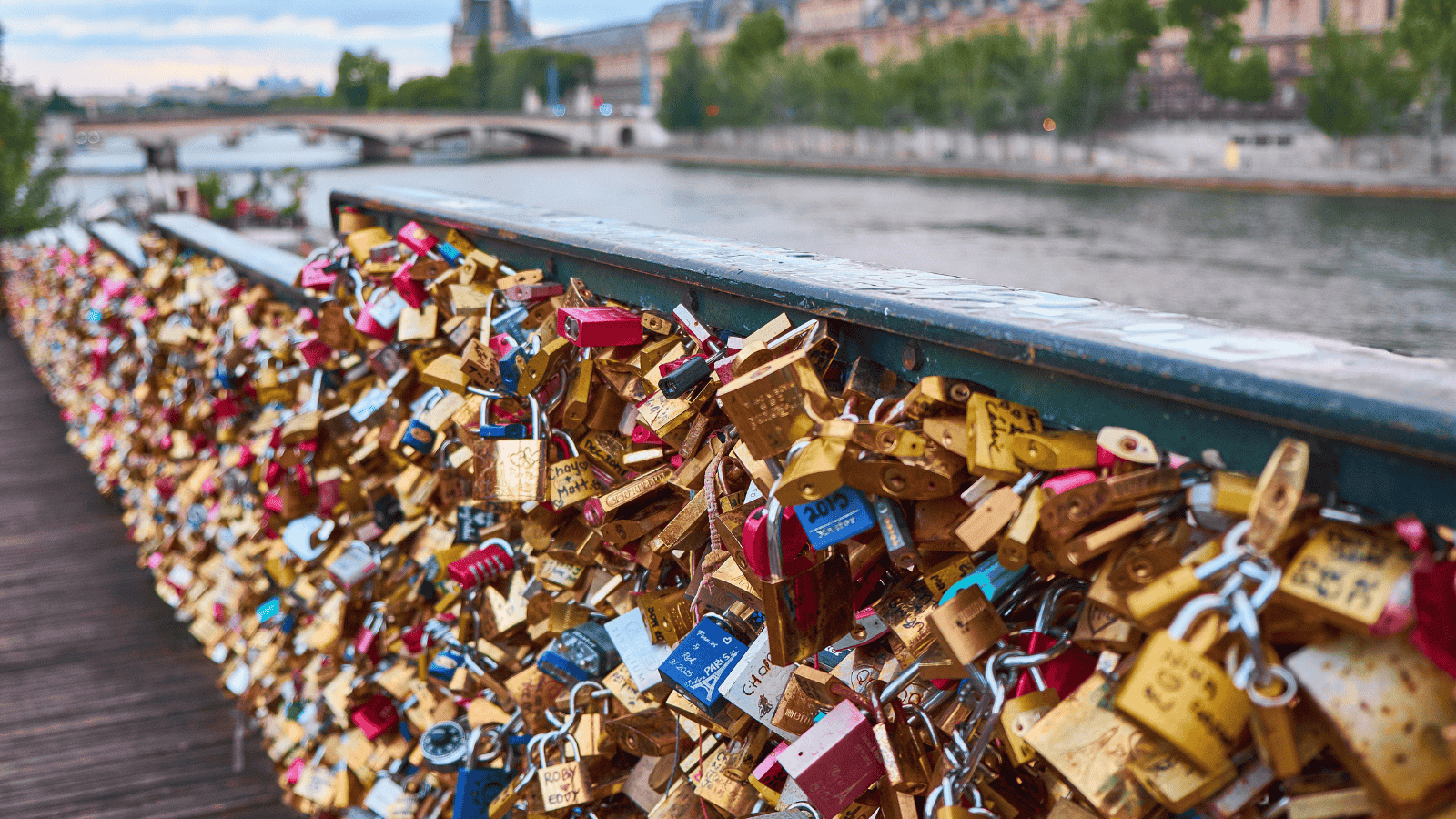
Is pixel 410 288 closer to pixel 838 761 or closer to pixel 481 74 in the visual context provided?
pixel 838 761

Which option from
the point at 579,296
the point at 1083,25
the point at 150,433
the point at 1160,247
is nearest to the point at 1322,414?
the point at 579,296

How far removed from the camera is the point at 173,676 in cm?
345

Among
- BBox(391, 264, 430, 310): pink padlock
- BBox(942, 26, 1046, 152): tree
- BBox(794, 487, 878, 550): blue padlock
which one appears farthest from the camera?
BBox(942, 26, 1046, 152): tree

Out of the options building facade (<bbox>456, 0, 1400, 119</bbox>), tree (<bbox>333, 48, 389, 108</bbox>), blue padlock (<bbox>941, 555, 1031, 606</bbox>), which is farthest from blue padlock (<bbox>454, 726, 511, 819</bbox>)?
tree (<bbox>333, 48, 389, 108</bbox>)

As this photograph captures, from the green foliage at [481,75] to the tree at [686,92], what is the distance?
77.1 ft

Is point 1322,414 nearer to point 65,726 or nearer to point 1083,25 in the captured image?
point 65,726

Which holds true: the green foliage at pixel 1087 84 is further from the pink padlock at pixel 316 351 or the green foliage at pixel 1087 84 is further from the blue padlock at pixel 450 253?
the blue padlock at pixel 450 253

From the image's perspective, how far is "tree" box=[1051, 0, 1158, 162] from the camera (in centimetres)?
4497

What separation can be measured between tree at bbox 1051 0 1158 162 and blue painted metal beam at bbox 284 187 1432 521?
47812 mm

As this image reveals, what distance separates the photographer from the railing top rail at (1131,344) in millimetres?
688

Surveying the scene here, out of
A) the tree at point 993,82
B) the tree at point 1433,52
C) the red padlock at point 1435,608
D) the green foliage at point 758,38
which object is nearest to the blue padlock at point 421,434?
the red padlock at point 1435,608

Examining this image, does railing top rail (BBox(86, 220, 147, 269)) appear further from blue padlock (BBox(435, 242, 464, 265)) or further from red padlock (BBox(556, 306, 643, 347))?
red padlock (BBox(556, 306, 643, 347))

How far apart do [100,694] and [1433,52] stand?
33.7 meters

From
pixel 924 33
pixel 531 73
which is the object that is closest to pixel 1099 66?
pixel 924 33
